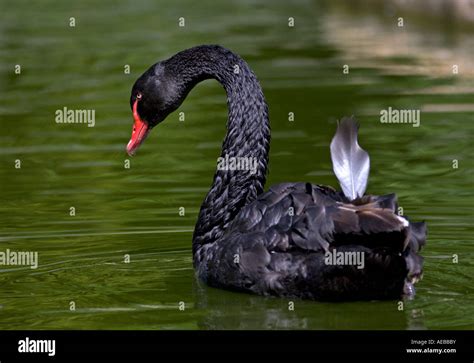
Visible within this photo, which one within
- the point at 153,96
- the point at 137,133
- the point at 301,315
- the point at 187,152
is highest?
the point at 153,96

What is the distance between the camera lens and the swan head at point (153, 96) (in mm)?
8688

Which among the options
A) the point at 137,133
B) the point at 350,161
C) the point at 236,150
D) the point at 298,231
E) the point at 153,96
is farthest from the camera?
the point at 137,133

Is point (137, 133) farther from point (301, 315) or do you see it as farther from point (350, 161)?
point (301, 315)

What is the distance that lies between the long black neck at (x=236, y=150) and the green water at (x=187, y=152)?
0.41 metres

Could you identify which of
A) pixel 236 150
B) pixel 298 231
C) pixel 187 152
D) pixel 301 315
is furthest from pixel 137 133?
pixel 187 152

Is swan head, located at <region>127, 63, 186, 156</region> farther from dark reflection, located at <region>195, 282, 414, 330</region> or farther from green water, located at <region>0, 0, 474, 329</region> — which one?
dark reflection, located at <region>195, 282, 414, 330</region>

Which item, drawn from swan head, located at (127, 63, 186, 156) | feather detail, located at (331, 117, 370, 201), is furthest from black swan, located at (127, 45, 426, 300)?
swan head, located at (127, 63, 186, 156)

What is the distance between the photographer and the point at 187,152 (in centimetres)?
1219

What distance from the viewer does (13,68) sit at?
1731cm

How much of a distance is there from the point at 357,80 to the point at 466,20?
4115mm

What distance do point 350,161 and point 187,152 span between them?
4788mm

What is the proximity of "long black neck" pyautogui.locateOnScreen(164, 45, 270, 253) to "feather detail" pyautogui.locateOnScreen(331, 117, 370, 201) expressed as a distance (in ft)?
2.99

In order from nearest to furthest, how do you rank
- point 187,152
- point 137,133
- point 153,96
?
point 153,96, point 137,133, point 187,152

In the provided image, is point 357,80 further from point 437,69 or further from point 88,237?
point 88,237
